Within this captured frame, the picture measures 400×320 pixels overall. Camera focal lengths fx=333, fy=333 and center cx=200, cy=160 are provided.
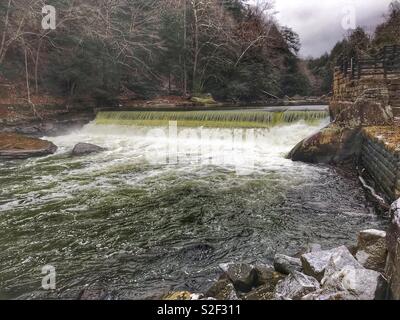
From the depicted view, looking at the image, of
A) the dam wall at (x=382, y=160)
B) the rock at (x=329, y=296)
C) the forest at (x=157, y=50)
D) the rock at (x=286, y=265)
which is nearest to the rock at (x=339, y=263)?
the rock at (x=329, y=296)

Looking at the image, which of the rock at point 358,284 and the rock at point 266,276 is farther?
the rock at point 266,276

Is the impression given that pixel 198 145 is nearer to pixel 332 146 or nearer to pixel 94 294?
pixel 332 146

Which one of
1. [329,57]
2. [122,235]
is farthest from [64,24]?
[329,57]

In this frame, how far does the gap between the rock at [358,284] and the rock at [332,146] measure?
21.2ft

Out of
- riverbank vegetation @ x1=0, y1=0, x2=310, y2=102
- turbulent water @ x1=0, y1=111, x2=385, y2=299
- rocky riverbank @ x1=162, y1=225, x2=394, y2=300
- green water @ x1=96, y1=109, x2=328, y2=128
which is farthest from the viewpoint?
riverbank vegetation @ x1=0, y1=0, x2=310, y2=102

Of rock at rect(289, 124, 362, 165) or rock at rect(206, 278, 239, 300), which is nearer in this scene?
rock at rect(206, 278, 239, 300)

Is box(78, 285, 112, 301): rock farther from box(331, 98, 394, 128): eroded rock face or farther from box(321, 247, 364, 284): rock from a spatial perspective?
box(331, 98, 394, 128): eroded rock face

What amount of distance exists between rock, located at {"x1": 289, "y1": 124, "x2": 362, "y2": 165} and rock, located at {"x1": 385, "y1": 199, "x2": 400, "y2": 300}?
6.25 meters

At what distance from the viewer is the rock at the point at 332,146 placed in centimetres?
871

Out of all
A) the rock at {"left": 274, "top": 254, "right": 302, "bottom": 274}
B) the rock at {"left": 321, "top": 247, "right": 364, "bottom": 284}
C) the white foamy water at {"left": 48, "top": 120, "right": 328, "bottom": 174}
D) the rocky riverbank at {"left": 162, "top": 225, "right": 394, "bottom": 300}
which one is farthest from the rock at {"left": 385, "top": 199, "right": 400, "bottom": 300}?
the white foamy water at {"left": 48, "top": 120, "right": 328, "bottom": 174}

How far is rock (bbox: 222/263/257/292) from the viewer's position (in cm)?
341

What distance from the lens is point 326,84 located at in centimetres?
2883

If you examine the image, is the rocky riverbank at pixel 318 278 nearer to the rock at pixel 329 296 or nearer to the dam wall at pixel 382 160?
the rock at pixel 329 296

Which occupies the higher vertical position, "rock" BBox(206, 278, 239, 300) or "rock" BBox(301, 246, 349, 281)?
"rock" BBox(301, 246, 349, 281)
